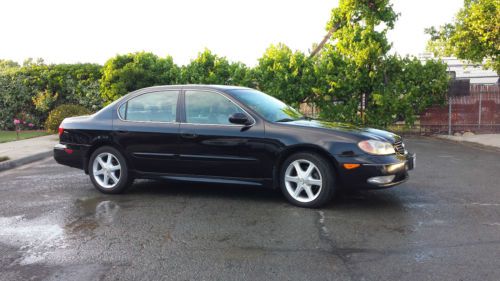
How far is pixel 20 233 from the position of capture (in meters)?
4.87

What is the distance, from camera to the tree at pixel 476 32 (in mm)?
16562

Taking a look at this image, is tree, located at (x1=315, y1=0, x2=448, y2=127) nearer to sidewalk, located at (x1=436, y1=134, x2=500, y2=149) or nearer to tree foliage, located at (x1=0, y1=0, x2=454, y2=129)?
tree foliage, located at (x1=0, y1=0, x2=454, y2=129)

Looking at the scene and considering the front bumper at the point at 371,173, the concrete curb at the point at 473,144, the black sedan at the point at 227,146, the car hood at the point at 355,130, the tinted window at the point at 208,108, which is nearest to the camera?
the front bumper at the point at 371,173

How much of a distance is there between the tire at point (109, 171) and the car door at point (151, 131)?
0.17m

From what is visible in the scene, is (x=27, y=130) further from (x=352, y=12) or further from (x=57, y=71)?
(x=352, y=12)

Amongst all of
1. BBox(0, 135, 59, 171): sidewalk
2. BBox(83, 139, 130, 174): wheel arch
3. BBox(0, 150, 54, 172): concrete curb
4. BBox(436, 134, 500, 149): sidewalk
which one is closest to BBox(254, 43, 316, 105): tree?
BBox(436, 134, 500, 149): sidewalk

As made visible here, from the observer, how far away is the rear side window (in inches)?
255

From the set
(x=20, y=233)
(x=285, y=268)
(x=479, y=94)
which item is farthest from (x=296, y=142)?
(x=479, y=94)

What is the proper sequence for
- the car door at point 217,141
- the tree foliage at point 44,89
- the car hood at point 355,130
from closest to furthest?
the car hood at point 355,130 < the car door at point 217,141 < the tree foliage at point 44,89

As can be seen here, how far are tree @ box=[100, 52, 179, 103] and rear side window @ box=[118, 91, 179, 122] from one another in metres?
9.63

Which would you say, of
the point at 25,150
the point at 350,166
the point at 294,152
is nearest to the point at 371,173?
the point at 350,166

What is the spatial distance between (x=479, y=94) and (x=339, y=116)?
5.03 metres

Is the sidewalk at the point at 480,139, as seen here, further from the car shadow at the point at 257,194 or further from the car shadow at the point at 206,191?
the car shadow at the point at 206,191

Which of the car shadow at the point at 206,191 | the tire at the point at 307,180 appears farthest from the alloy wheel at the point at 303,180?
the car shadow at the point at 206,191
